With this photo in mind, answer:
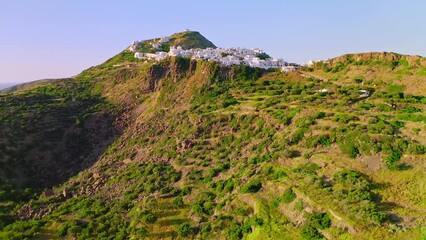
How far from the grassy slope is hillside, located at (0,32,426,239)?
15 cm

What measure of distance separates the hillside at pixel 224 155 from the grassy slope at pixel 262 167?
0.48 feet

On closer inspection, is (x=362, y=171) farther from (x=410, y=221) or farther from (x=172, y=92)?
(x=172, y=92)

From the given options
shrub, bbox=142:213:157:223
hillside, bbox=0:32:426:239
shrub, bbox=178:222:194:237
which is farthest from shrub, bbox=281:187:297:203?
shrub, bbox=142:213:157:223

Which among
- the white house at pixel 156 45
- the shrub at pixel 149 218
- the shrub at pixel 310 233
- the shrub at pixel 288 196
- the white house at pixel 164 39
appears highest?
the white house at pixel 164 39

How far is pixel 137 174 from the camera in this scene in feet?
158

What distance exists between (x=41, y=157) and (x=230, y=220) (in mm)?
41120

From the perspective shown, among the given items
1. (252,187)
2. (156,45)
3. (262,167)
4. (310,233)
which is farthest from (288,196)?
(156,45)

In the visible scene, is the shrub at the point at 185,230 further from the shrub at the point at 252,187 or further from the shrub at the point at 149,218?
the shrub at the point at 252,187

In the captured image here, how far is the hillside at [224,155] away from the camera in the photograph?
93.0ft

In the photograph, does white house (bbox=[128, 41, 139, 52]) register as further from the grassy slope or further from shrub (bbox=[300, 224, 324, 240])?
shrub (bbox=[300, 224, 324, 240])

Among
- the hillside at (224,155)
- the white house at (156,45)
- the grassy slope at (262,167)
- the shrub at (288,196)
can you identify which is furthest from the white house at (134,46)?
the shrub at (288,196)

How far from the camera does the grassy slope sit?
27.5 m

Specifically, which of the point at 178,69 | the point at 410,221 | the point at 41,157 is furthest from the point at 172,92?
the point at 410,221

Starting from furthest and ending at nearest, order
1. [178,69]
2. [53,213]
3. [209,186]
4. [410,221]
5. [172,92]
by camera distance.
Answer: [178,69], [172,92], [53,213], [209,186], [410,221]
